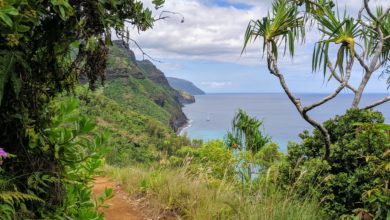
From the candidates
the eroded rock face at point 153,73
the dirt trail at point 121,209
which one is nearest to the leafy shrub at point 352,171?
the dirt trail at point 121,209

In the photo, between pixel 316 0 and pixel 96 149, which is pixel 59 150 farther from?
pixel 316 0

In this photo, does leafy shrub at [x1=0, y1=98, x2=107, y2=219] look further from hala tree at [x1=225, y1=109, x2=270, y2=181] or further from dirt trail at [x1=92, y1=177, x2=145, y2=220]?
hala tree at [x1=225, y1=109, x2=270, y2=181]

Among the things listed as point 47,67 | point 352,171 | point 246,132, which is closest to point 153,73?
point 246,132

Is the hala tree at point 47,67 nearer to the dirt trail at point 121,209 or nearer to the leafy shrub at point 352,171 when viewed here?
the leafy shrub at point 352,171

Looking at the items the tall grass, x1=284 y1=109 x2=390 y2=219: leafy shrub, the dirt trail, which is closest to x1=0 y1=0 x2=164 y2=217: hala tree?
the tall grass

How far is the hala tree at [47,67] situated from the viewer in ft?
5.64

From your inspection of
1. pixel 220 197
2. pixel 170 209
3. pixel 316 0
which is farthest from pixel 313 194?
pixel 316 0

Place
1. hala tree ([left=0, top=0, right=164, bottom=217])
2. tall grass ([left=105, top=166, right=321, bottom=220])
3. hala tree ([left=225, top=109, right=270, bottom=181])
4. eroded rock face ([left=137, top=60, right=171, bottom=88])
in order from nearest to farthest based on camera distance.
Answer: hala tree ([left=0, top=0, right=164, bottom=217]) < tall grass ([left=105, top=166, right=321, bottom=220]) < hala tree ([left=225, top=109, right=270, bottom=181]) < eroded rock face ([left=137, top=60, right=171, bottom=88])

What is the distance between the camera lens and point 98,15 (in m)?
1.80

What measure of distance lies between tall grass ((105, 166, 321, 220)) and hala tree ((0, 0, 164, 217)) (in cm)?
234

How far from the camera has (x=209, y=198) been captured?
491cm

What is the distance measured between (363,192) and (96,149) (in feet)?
11.0

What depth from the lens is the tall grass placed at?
13.3 ft

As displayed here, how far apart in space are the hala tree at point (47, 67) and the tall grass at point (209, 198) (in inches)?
92.0
